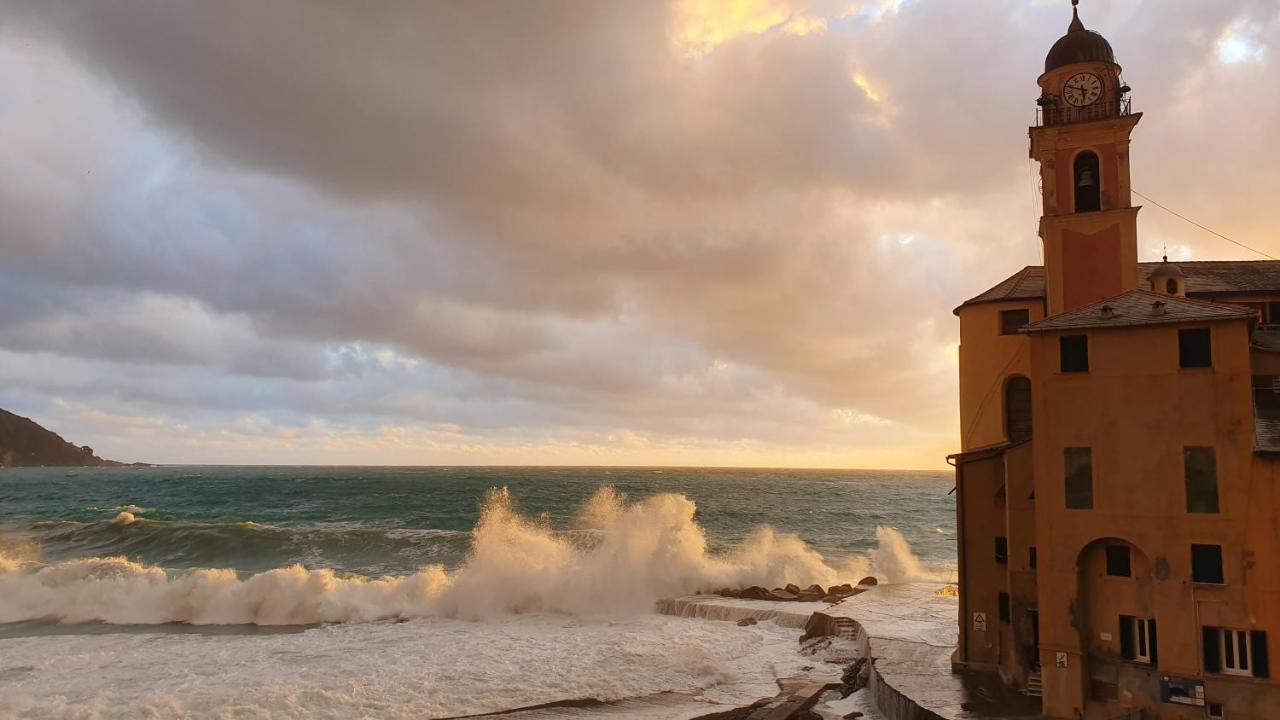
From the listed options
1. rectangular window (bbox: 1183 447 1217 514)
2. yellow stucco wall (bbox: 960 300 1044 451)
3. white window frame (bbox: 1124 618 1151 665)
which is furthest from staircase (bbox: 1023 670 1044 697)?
yellow stucco wall (bbox: 960 300 1044 451)

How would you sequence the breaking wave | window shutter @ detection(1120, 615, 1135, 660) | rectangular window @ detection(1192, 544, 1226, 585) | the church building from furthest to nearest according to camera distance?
the breaking wave < window shutter @ detection(1120, 615, 1135, 660) < rectangular window @ detection(1192, 544, 1226, 585) < the church building

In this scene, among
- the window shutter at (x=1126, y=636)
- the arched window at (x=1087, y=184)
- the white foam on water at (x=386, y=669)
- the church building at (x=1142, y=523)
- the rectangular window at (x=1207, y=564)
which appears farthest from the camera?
the arched window at (x=1087, y=184)

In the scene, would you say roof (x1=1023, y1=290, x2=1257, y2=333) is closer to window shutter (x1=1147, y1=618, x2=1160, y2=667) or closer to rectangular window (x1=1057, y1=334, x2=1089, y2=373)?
rectangular window (x1=1057, y1=334, x2=1089, y2=373)

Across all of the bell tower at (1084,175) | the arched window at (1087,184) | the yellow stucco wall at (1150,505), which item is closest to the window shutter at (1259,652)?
the yellow stucco wall at (1150,505)

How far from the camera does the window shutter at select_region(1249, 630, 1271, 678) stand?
11.1m

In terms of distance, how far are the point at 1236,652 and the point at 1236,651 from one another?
2cm

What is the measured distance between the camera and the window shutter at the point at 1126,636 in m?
12.2

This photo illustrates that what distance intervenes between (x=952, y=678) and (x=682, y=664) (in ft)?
22.6

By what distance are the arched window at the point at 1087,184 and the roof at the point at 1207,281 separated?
198 centimetres

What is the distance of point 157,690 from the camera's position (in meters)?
16.6

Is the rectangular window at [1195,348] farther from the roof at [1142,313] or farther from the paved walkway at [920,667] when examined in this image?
the paved walkway at [920,667]

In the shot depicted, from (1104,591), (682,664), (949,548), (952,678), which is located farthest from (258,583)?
(949,548)

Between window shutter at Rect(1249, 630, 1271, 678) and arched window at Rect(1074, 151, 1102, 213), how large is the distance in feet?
33.8

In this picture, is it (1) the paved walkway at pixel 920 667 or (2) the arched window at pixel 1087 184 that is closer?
(1) the paved walkway at pixel 920 667
